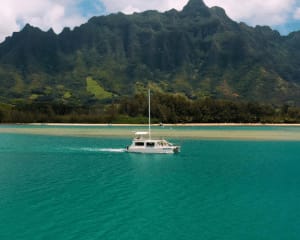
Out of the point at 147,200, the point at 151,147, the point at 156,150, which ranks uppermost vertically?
the point at 151,147

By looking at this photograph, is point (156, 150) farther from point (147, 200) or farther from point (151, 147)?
point (147, 200)

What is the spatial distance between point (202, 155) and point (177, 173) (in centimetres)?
2837

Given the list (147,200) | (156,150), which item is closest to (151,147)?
(156,150)

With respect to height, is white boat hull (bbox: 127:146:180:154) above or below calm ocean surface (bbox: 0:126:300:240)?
above

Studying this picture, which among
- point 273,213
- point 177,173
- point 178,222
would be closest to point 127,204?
point 178,222

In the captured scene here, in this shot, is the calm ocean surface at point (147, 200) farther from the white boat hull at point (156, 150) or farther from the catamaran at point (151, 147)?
the catamaran at point (151, 147)

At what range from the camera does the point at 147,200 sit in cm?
4422

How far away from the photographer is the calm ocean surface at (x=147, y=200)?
33812 millimetres

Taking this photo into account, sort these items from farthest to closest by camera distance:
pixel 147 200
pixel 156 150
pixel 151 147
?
pixel 151 147
pixel 156 150
pixel 147 200

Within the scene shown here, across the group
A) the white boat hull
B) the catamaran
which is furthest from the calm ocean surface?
the catamaran

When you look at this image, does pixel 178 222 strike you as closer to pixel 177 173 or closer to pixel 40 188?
pixel 40 188

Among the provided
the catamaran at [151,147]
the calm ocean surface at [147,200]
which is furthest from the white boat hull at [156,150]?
the calm ocean surface at [147,200]

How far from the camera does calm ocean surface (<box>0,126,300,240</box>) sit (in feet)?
111

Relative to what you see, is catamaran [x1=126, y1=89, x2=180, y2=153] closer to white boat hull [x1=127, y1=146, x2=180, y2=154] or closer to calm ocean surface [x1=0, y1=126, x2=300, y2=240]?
white boat hull [x1=127, y1=146, x2=180, y2=154]
